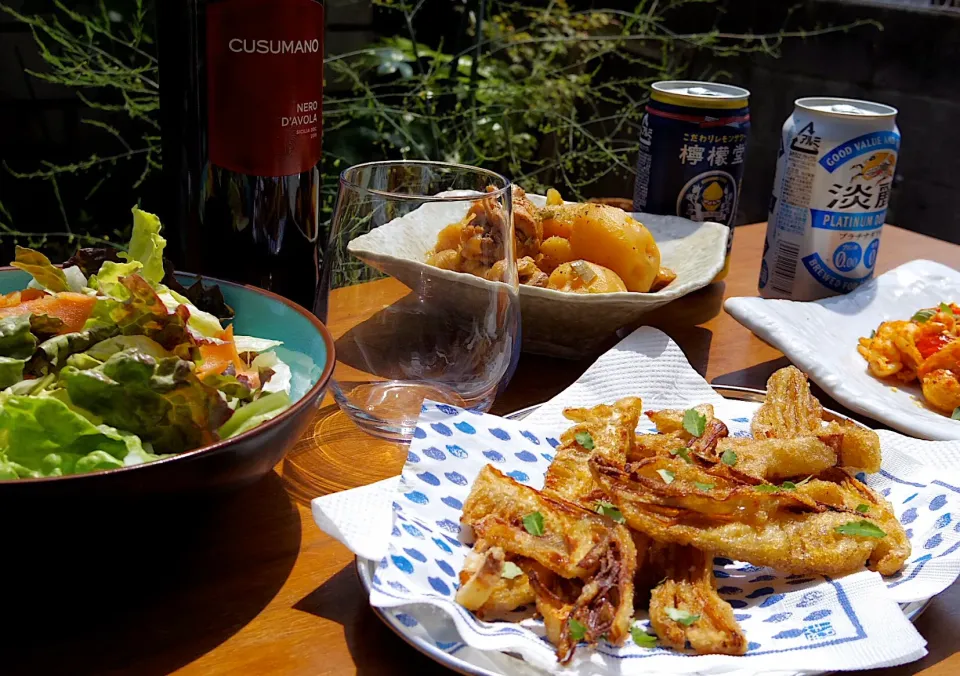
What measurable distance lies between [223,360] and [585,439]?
1.00 feet

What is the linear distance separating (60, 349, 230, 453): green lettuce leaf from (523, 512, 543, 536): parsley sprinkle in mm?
226

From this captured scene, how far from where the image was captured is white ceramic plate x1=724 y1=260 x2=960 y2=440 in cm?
99

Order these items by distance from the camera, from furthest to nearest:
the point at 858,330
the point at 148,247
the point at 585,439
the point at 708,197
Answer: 1. the point at 708,197
2. the point at 858,330
3. the point at 148,247
4. the point at 585,439

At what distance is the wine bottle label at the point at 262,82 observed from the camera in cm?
93

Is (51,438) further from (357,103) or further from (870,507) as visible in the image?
(357,103)

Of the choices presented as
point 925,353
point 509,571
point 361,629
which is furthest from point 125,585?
point 925,353

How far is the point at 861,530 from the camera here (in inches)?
26.9

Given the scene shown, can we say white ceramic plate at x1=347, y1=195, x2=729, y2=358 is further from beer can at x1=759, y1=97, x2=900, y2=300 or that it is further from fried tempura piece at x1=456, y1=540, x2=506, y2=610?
fried tempura piece at x1=456, y1=540, x2=506, y2=610

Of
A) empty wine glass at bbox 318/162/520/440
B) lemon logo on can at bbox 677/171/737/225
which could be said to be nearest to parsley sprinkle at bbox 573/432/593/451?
empty wine glass at bbox 318/162/520/440

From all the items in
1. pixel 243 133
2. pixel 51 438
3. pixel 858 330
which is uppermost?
pixel 243 133

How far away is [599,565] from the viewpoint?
619mm

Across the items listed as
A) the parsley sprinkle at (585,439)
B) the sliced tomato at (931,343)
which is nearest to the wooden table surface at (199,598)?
the parsley sprinkle at (585,439)

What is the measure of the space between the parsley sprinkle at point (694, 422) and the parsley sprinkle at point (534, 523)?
220mm

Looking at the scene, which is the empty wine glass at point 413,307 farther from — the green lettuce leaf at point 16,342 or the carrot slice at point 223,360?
the green lettuce leaf at point 16,342
